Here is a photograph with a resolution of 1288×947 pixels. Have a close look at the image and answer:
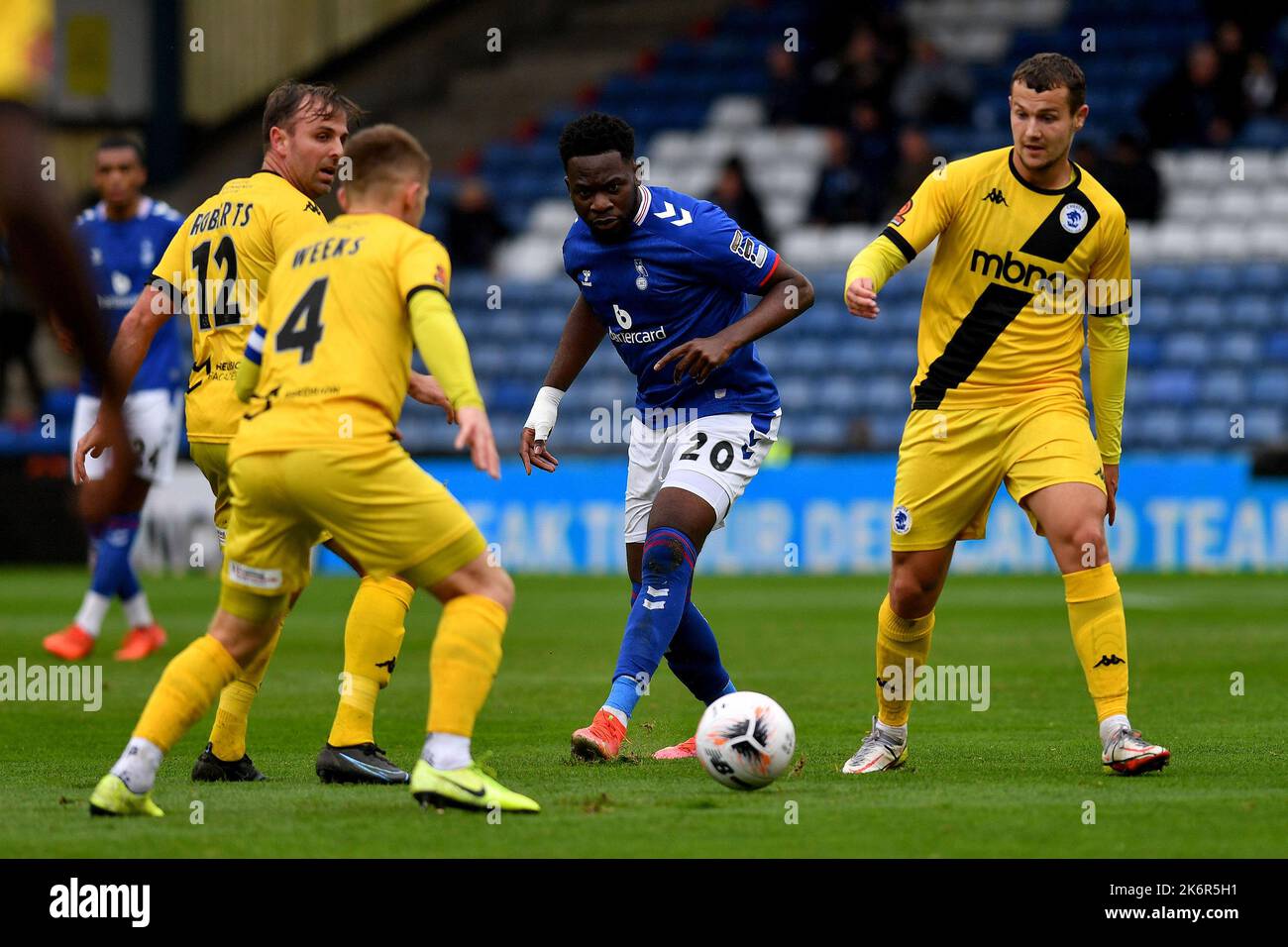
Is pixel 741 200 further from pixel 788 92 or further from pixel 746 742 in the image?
pixel 746 742

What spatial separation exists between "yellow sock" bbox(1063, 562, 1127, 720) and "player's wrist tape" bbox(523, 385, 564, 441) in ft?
6.93

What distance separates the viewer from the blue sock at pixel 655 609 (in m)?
6.91

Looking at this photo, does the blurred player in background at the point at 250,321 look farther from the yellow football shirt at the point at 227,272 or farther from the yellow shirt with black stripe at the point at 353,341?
the yellow shirt with black stripe at the point at 353,341

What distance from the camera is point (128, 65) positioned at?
83.1 ft

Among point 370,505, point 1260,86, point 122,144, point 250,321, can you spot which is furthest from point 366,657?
point 1260,86

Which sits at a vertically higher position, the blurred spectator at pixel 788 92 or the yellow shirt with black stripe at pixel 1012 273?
→ the blurred spectator at pixel 788 92

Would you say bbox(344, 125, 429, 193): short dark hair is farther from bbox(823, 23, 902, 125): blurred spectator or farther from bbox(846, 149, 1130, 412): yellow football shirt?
bbox(823, 23, 902, 125): blurred spectator

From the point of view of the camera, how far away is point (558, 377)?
7707mm

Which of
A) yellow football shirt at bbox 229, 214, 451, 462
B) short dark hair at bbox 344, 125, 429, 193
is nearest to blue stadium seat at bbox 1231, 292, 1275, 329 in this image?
short dark hair at bbox 344, 125, 429, 193

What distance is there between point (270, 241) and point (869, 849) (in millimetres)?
3038

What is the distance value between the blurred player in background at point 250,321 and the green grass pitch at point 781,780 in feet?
0.71

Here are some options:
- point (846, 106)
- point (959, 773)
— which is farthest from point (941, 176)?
point (846, 106)

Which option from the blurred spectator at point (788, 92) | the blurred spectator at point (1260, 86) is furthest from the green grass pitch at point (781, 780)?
the blurred spectator at point (788, 92)

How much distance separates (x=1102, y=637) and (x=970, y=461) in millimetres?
749
